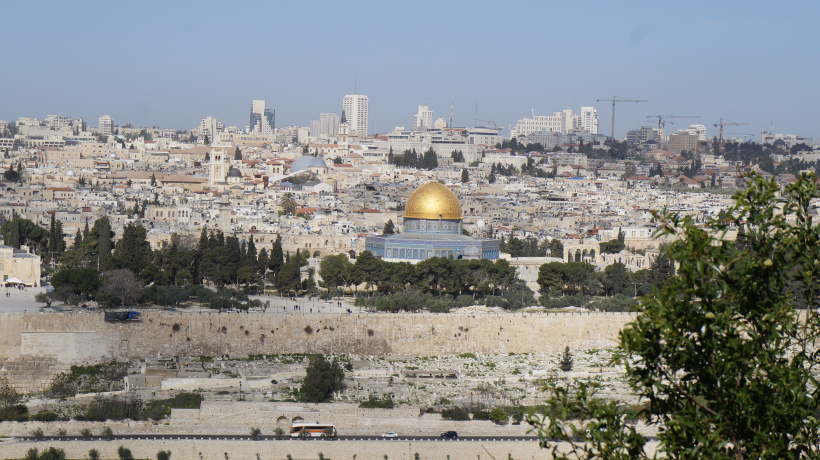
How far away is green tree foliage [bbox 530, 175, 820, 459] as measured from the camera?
7.51 meters

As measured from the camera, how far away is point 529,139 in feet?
497

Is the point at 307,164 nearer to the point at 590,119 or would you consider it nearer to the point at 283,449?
the point at 283,449

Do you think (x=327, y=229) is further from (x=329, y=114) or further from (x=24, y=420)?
(x=329, y=114)

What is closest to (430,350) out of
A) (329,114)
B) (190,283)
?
(190,283)

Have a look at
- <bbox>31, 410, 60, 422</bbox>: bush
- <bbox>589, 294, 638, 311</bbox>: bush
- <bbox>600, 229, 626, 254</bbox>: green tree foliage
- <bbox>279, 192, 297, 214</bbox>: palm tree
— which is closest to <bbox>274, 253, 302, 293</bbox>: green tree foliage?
<bbox>589, 294, 638, 311</bbox>: bush

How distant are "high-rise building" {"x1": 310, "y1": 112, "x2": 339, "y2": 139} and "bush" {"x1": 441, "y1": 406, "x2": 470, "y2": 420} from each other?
498 feet

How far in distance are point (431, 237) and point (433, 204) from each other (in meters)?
1.26

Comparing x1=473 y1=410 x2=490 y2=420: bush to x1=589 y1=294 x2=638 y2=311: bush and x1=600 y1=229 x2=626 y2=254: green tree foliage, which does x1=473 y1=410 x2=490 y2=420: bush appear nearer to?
x1=589 y1=294 x2=638 y2=311: bush

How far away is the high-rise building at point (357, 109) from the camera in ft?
580

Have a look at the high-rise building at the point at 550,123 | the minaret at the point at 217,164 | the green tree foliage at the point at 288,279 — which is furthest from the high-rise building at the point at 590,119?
the green tree foliage at the point at 288,279

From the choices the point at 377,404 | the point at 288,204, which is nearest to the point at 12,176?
the point at 288,204

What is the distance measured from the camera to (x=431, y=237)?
41969 mm

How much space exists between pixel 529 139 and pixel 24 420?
131m

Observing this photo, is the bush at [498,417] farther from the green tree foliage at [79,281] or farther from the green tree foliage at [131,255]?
the green tree foliage at [131,255]
